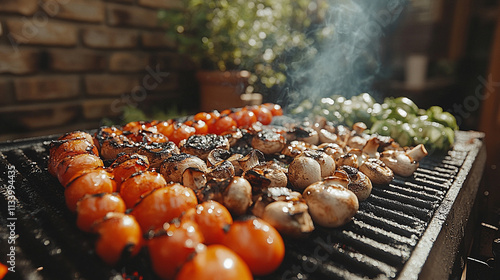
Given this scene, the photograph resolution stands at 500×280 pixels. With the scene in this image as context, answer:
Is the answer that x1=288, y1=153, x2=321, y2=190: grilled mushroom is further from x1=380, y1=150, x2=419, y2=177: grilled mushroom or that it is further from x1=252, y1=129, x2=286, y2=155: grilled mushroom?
x1=380, y1=150, x2=419, y2=177: grilled mushroom

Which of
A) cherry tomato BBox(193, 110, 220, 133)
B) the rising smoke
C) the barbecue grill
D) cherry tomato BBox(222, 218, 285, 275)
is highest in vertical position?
the rising smoke

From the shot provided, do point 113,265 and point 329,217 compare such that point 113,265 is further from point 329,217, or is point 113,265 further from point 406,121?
point 406,121

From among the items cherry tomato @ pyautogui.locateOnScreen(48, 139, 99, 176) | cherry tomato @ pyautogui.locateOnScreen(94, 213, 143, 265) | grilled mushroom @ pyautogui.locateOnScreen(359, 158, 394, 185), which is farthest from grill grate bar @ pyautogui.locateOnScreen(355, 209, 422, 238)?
cherry tomato @ pyautogui.locateOnScreen(48, 139, 99, 176)

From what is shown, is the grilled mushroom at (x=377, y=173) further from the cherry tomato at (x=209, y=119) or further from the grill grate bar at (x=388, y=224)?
the cherry tomato at (x=209, y=119)

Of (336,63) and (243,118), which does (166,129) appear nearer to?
(243,118)

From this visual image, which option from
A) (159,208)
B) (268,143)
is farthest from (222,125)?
(159,208)

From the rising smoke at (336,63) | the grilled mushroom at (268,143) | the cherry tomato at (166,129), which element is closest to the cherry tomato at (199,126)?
the cherry tomato at (166,129)

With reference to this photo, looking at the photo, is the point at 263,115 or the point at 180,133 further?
the point at 263,115
